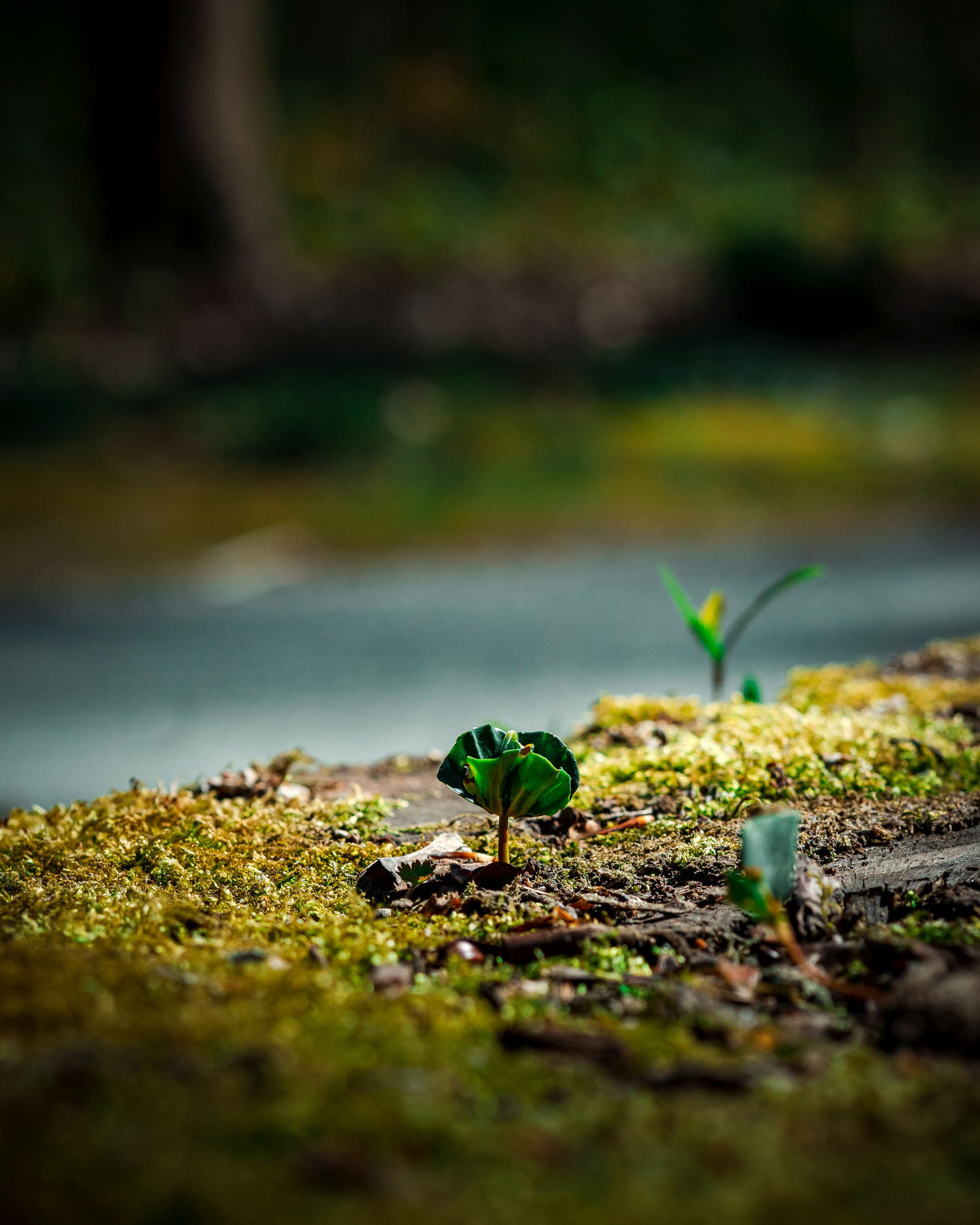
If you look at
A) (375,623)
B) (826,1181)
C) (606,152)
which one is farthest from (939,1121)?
(606,152)

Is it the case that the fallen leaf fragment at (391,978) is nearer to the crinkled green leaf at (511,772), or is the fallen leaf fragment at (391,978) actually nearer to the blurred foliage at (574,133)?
the crinkled green leaf at (511,772)

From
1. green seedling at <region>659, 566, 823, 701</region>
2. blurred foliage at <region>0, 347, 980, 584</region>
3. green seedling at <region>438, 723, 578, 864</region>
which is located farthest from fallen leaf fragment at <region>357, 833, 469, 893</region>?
blurred foliage at <region>0, 347, 980, 584</region>

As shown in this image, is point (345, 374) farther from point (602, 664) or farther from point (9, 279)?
point (602, 664)

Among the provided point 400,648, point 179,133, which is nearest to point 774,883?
point 400,648

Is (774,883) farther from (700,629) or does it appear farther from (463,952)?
(700,629)

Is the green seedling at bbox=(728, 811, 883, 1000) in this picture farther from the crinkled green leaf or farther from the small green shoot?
the crinkled green leaf
